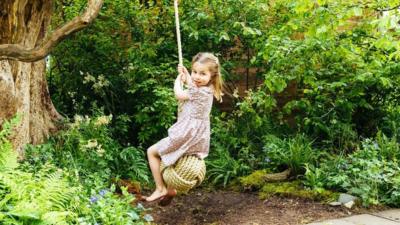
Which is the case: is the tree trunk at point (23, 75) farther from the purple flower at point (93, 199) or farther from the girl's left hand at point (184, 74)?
the girl's left hand at point (184, 74)

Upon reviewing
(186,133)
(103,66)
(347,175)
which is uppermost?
(103,66)

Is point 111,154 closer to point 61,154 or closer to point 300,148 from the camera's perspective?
point 61,154

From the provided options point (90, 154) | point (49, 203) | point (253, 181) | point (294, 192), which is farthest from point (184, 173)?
point (253, 181)

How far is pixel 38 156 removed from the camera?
19.4 ft

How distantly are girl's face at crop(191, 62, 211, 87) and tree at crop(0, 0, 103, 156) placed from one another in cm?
108

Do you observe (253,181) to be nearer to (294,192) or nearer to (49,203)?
(294,192)

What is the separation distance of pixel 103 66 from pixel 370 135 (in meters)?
4.36

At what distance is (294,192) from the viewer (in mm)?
6461

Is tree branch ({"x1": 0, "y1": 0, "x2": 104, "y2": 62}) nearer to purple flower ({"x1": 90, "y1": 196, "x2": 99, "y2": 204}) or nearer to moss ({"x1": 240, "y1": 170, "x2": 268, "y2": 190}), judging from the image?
purple flower ({"x1": 90, "y1": 196, "x2": 99, "y2": 204})

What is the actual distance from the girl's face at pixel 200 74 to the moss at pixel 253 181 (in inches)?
86.4

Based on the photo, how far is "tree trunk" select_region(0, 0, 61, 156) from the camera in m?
5.79

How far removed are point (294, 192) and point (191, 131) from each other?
200 centimetres

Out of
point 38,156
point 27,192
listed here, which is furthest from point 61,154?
Answer: point 27,192

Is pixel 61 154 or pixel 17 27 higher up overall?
pixel 17 27
